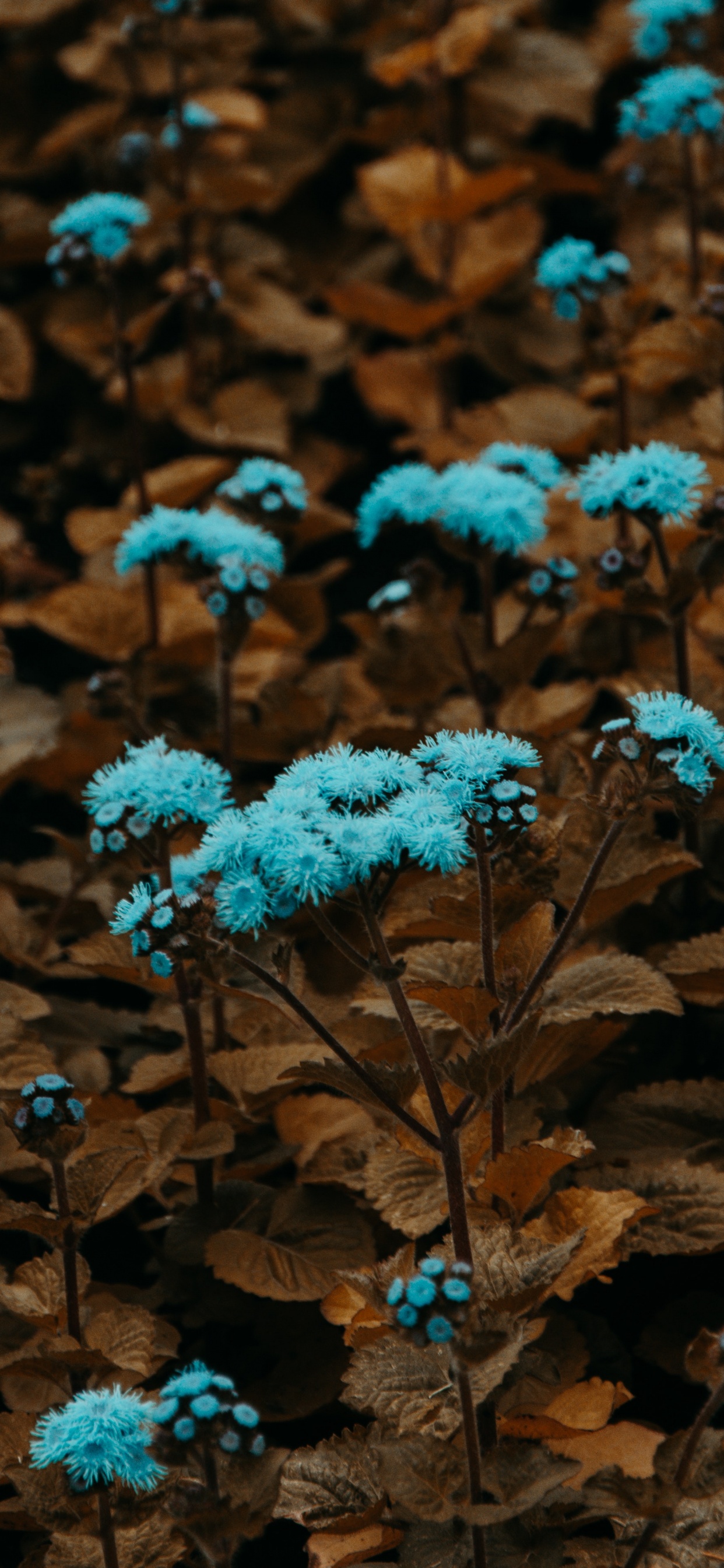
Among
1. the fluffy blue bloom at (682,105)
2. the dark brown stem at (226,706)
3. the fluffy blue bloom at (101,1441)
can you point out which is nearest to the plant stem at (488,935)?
the fluffy blue bloom at (101,1441)

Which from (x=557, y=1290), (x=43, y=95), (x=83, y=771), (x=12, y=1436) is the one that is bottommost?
(x=12, y=1436)

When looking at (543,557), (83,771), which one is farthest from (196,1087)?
(543,557)

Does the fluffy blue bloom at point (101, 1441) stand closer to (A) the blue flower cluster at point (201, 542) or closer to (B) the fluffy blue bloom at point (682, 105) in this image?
(A) the blue flower cluster at point (201, 542)

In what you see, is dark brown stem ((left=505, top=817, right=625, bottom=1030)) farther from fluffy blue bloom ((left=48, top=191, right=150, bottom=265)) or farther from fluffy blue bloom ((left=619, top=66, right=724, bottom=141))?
fluffy blue bloom ((left=619, top=66, right=724, bottom=141))

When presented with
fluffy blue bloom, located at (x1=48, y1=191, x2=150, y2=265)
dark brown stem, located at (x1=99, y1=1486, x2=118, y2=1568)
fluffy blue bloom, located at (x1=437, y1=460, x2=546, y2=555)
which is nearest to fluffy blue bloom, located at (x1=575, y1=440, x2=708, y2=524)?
fluffy blue bloom, located at (x1=437, y1=460, x2=546, y2=555)

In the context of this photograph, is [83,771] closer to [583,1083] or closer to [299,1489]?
[583,1083]

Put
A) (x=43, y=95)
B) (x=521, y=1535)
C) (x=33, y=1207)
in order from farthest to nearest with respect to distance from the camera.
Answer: (x=43, y=95)
(x=33, y=1207)
(x=521, y=1535)
